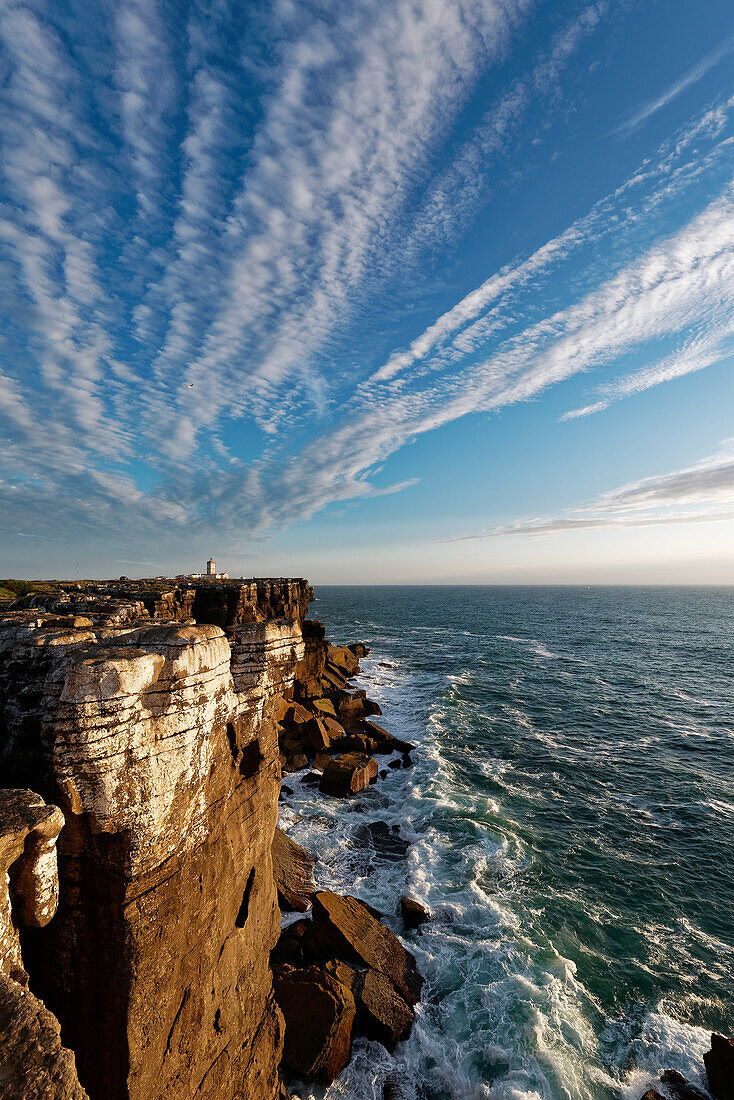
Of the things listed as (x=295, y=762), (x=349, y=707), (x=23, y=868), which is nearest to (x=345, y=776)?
(x=295, y=762)

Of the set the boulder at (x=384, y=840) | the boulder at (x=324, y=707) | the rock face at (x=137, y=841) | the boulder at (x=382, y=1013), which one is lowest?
the boulder at (x=384, y=840)

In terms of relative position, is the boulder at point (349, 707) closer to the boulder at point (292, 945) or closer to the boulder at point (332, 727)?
the boulder at point (332, 727)

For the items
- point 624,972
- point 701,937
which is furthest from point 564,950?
point 701,937

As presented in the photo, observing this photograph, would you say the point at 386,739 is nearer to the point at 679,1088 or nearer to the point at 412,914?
the point at 412,914

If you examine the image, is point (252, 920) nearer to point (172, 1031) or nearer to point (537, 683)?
point (172, 1031)

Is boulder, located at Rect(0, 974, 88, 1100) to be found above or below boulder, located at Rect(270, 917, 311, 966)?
above

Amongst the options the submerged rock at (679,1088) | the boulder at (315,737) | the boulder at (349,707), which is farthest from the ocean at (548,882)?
the boulder at (315,737)

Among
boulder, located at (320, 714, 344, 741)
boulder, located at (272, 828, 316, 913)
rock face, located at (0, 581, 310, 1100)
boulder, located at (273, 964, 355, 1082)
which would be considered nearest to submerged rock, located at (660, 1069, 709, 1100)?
boulder, located at (273, 964, 355, 1082)

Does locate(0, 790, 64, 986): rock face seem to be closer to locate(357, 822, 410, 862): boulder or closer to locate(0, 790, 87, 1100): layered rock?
locate(0, 790, 87, 1100): layered rock
